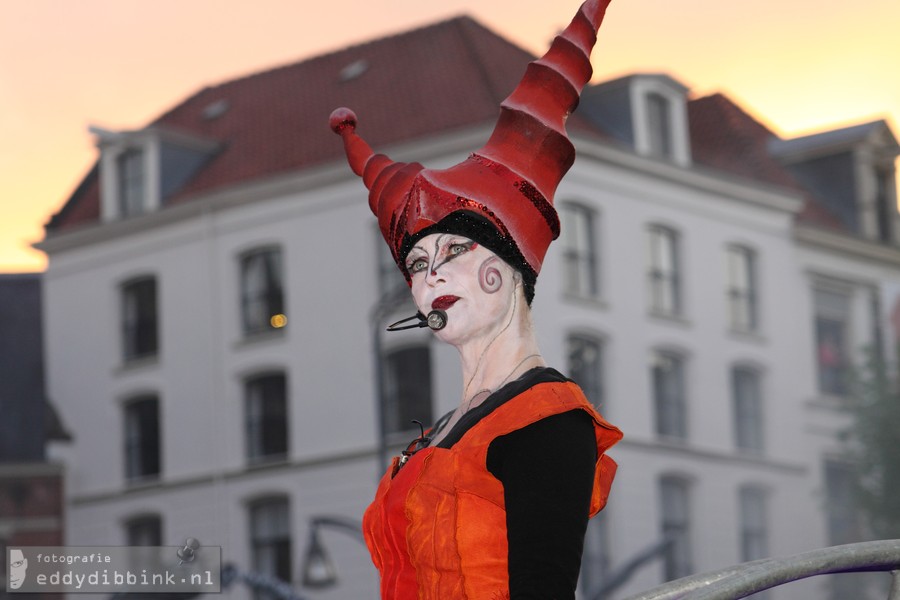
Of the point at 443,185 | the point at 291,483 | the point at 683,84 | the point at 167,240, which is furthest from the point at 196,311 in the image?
the point at 443,185

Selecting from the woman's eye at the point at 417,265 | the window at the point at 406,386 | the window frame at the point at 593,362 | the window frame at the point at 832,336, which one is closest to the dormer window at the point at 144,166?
the window at the point at 406,386

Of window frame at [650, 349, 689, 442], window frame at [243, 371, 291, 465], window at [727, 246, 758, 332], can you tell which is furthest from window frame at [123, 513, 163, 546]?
window at [727, 246, 758, 332]

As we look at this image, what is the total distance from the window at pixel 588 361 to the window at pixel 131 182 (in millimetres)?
9105

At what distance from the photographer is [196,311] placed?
32.4 m

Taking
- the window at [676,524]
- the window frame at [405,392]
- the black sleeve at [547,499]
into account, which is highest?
the window frame at [405,392]

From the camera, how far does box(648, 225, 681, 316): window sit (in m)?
31.6

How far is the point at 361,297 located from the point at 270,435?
3.27 m

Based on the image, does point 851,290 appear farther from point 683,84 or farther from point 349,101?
point 349,101

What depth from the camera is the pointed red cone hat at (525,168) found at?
3434 millimetres

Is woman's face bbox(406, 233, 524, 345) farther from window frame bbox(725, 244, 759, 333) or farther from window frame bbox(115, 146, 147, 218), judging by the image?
window frame bbox(115, 146, 147, 218)

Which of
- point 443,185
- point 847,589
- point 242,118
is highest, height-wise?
point 242,118

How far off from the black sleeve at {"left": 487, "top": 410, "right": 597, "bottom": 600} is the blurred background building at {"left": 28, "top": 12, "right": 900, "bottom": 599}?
25.0 meters

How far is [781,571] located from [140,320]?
31072mm

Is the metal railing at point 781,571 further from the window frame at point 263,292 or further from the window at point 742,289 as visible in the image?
the window at point 742,289
